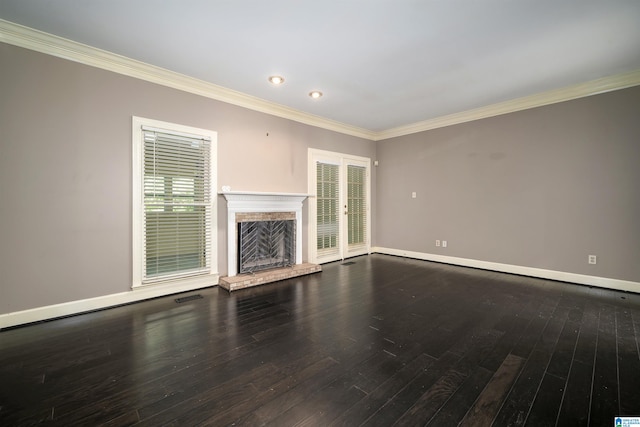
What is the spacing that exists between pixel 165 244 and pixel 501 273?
5.23 metres

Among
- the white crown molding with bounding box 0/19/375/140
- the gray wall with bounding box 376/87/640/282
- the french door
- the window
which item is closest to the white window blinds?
the window

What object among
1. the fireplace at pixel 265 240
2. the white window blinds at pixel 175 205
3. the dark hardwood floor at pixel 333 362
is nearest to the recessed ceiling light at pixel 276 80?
the white window blinds at pixel 175 205

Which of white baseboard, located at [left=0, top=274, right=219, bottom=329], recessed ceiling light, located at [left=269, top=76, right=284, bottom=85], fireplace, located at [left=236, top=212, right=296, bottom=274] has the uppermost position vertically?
recessed ceiling light, located at [left=269, top=76, right=284, bottom=85]

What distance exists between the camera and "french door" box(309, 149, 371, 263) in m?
5.10

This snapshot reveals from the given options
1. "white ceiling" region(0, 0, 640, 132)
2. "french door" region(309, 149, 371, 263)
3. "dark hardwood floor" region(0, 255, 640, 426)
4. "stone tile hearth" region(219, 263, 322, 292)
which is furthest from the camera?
"french door" region(309, 149, 371, 263)

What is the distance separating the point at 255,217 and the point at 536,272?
4.56 meters

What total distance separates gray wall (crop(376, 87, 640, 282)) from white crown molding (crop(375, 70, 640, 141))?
0.09 metres

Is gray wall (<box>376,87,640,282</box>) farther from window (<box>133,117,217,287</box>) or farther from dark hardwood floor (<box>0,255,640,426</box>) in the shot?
window (<box>133,117,217,287</box>)

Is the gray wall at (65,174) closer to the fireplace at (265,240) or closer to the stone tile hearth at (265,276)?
the stone tile hearth at (265,276)

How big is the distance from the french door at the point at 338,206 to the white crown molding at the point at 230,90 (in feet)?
2.42

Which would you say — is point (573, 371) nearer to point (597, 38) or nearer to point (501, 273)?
point (501, 273)

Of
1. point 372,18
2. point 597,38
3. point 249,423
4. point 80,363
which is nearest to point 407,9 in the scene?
point 372,18

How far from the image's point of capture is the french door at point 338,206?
16.7 ft

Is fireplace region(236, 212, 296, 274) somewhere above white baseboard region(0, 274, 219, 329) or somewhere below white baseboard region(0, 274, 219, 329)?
above
